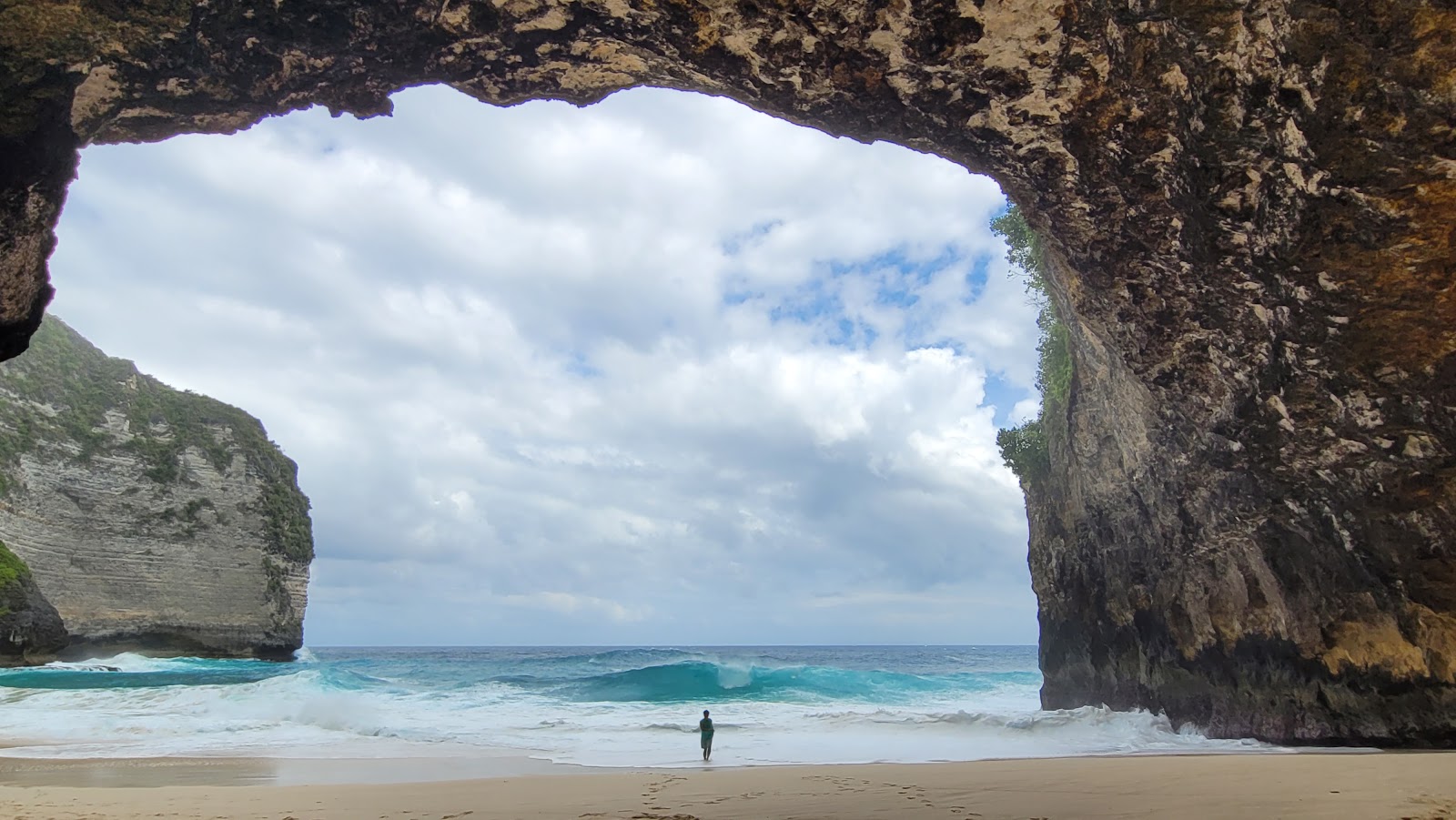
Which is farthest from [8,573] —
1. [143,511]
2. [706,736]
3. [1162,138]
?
[1162,138]

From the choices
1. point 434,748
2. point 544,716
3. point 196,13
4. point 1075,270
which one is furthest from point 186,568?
point 1075,270

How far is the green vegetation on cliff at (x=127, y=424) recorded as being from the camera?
1105 inches

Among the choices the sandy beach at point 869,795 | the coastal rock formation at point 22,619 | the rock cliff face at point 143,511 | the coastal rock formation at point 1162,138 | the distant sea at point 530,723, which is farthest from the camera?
the rock cliff face at point 143,511

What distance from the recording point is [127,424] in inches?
1213

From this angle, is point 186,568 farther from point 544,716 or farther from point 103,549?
point 544,716

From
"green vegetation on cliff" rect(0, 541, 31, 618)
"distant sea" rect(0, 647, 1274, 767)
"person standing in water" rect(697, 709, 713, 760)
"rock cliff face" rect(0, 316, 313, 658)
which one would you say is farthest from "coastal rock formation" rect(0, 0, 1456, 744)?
"rock cliff face" rect(0, 316, 313, 658)

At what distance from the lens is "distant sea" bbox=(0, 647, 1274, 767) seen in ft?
36.1

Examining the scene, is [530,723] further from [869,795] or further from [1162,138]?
[1162,138]

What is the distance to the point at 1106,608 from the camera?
13383mm

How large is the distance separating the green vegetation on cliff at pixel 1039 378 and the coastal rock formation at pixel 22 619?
2858 cm

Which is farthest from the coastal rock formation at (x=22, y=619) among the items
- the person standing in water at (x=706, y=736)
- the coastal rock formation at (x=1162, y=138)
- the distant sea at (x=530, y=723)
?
the person standing in water at (x=706, y=736)

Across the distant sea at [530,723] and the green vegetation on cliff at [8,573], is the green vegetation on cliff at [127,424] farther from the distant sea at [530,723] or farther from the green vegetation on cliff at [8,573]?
the distant sea at [530,723]

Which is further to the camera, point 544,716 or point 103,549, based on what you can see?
point 103,549

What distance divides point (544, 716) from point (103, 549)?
22962mm
